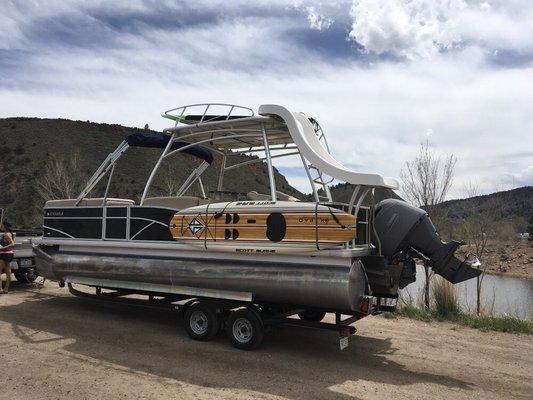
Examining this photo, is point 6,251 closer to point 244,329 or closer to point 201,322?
point 201,322

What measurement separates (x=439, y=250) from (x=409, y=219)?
1.86 feet

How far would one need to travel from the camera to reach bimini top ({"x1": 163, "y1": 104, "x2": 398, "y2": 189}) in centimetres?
646

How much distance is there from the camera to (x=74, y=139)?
173 feet

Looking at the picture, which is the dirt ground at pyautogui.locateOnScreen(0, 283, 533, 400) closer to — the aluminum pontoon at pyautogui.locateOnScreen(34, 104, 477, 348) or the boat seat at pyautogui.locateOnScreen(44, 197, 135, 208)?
the aluminum pontoon at pyautogui.locateOnScreen(34, 104, 477, 348)

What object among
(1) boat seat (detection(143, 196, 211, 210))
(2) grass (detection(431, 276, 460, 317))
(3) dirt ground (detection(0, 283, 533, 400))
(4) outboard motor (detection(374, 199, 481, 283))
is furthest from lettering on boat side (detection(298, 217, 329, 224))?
(2) grass (detection(431, 276, 460, 317))

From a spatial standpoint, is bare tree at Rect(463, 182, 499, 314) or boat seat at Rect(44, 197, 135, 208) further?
bare tree at Rect(463, 182, 499, 314)

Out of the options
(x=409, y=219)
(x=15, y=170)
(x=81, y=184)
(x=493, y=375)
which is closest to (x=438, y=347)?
(x=493, y=375)

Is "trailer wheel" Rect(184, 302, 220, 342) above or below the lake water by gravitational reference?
above

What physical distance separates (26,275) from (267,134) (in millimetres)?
7482

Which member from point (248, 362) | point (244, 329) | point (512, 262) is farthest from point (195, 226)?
point (512, 262)

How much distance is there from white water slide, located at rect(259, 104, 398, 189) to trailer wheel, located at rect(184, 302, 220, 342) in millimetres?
2580

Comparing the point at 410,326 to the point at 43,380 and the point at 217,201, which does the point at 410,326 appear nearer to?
the point at 217,201

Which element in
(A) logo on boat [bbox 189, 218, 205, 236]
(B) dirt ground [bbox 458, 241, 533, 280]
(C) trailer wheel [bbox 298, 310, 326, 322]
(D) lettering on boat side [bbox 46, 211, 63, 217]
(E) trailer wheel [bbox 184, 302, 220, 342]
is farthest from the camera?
(B) dirt ground [bbox 458, 241, 533, 280]

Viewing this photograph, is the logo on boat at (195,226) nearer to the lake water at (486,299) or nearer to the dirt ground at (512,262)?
the lake water at (486,299)
